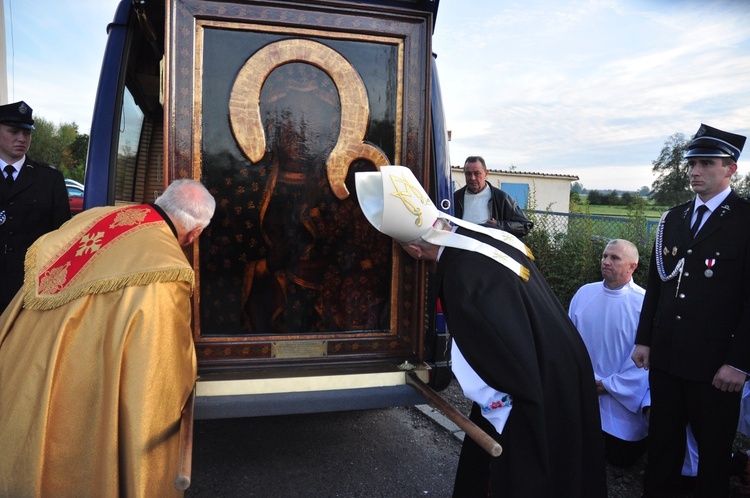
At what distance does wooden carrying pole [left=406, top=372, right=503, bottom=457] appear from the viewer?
197cm

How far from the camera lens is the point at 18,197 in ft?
12.4

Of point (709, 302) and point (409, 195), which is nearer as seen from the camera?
point (409, 195)

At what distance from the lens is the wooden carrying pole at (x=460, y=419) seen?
197cm

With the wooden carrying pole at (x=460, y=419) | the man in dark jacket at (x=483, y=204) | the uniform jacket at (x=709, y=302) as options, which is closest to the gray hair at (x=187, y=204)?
the wooden carrying pole at (x=460, y=419)

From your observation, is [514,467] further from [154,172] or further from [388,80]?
[154,172]

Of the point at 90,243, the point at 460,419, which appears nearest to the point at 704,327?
the point at 460,419

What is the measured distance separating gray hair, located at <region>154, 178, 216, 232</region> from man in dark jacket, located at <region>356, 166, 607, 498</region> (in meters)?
1.05

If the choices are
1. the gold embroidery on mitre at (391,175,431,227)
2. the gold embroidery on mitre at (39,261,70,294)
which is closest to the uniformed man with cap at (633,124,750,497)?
the gold embroidery on mitre at (391,175,431,227)

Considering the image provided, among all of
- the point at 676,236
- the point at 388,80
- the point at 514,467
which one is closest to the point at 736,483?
the point at 676,236

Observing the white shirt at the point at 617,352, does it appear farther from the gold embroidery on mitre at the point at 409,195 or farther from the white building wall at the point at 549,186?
the white building wall at the point at 549,186

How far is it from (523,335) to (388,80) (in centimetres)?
190

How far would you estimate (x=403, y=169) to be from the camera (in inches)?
110

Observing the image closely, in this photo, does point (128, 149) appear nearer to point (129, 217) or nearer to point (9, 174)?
point (9, 174)

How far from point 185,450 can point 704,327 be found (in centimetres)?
267
